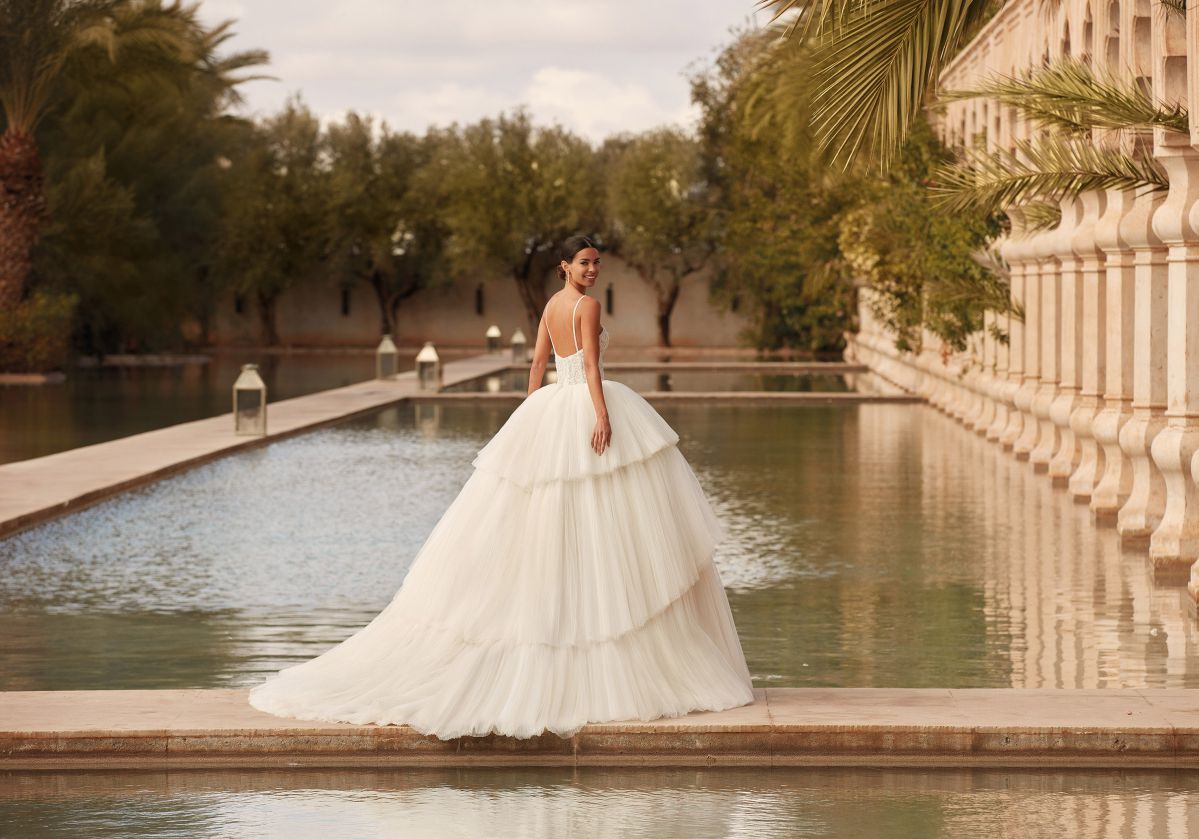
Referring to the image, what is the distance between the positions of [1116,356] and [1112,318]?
30cm

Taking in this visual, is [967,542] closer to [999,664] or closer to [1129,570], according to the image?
[1129,570]

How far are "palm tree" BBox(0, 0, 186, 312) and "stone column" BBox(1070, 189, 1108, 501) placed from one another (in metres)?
22.8

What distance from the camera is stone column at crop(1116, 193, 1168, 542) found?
13.1 metres

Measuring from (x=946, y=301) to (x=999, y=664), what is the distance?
14.0 m

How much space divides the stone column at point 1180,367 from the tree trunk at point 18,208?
28431 mm

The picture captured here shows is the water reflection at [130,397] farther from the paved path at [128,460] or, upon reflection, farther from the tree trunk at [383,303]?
the tree trunk at [383,303]

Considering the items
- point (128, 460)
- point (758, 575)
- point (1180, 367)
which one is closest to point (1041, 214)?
point (1180, 367)

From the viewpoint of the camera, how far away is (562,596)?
7355mm

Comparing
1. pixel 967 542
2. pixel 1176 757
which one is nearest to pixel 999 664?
pixel 1176 757

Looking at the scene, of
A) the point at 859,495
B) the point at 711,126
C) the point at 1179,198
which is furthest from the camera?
the point at 711,126

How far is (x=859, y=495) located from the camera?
17234 millimetres

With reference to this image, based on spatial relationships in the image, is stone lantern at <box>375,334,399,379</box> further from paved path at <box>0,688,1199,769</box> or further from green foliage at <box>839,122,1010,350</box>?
paved path at <box>0,688,1199,769</box>

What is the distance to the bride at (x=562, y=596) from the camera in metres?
7.26

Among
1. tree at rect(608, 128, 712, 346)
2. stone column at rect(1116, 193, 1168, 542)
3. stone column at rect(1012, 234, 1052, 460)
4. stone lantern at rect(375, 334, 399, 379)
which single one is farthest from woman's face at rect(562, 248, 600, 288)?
tree at rect(608, 128, 712, 346)
